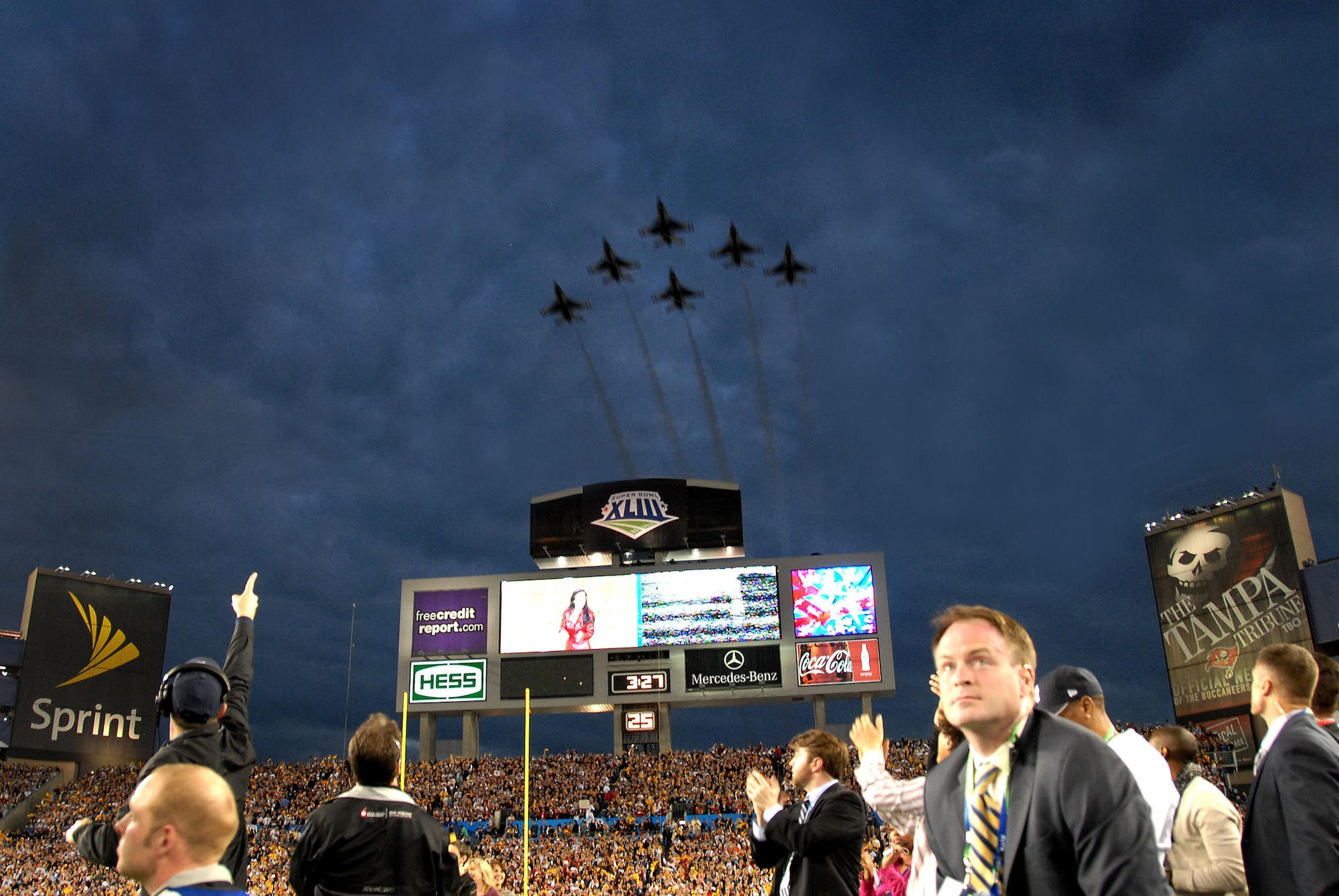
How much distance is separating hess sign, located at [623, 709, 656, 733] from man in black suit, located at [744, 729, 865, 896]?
135 ft

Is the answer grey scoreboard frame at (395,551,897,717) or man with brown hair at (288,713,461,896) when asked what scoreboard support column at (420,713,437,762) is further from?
man with brown hair at (288,713,461,896)

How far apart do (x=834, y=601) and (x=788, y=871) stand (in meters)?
39.0

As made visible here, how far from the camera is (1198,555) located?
50219mm

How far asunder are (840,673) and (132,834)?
42264mm

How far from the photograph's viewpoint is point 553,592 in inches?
1829

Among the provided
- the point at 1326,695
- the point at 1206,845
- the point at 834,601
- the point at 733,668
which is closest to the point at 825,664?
the point at 834,601

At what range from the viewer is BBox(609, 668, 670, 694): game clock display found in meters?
44.6

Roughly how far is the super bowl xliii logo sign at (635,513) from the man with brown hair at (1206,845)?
42.4 m

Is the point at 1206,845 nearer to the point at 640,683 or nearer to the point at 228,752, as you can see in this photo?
the point at 228,752

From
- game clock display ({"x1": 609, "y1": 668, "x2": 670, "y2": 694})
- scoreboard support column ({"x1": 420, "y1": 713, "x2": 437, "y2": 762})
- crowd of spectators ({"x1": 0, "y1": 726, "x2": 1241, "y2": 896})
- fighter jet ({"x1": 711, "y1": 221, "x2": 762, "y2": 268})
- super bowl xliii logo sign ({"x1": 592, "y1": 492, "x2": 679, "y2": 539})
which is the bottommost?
crowd of spectators ({"x1": 0, "y1": 726, "x2": 1241, "y2": 896})

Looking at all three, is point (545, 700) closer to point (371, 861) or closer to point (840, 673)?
point (840, 673)

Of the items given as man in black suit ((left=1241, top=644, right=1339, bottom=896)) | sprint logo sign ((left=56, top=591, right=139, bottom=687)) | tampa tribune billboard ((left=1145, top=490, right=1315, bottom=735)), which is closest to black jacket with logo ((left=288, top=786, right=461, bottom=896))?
man in black suit ((left=1241, top=644, right=1339, bottom=896))

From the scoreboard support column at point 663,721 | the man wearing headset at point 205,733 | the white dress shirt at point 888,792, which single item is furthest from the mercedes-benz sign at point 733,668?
the white dress shirt at point 888,792

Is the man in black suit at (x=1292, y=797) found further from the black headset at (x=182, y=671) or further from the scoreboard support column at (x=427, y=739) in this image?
the scoreboard support column at (x=427, y=739)
